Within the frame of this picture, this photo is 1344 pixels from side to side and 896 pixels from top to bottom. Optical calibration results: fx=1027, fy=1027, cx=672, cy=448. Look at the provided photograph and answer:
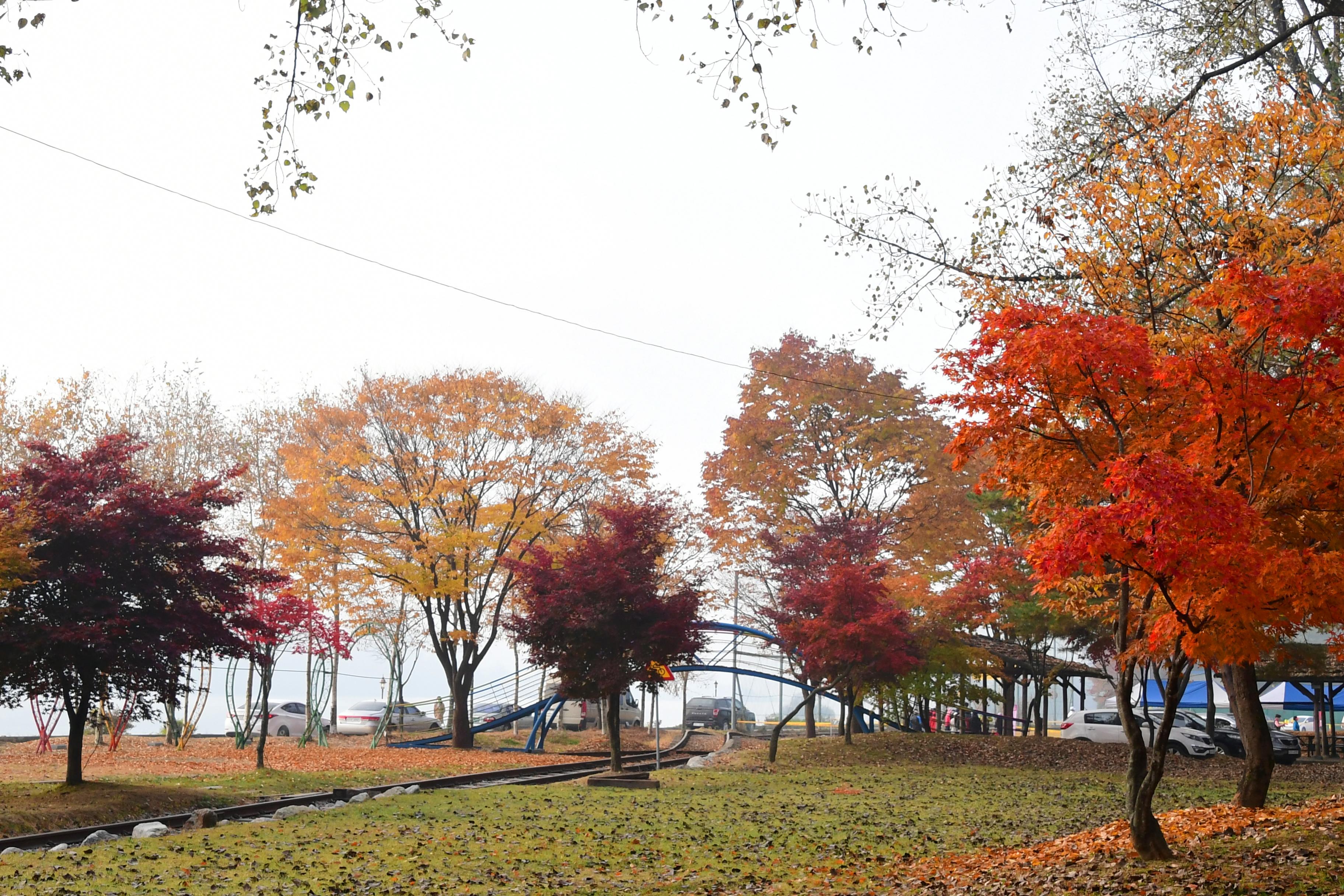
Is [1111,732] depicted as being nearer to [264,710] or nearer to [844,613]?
[844,613]

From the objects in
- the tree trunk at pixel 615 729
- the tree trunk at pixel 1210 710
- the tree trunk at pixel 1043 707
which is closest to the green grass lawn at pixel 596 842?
the tree trunk at pixel 615 729

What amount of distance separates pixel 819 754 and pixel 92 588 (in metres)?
16.4

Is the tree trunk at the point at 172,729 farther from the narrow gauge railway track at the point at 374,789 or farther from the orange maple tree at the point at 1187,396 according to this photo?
the orange maple tree at the point at 1187,396

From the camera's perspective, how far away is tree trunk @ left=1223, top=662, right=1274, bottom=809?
12.3 meters

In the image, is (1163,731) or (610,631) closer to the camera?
(1163,731)

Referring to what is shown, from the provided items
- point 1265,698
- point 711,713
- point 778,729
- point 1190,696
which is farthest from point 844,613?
point 1265,698

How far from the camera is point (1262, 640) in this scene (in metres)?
8.52

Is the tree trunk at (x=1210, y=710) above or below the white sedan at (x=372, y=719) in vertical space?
above

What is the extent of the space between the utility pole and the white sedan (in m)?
10.8

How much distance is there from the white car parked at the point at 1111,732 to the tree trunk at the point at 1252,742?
48.3 ft

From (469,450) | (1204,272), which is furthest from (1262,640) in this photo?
(469,450)

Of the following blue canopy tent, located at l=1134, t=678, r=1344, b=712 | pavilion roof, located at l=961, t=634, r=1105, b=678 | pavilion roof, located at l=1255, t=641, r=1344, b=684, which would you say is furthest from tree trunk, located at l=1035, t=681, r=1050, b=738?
blue canopy tent, located at l=1134, t=678, r=1344, b=712

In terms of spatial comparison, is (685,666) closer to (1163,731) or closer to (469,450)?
(469,450)

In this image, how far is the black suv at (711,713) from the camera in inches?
1699
